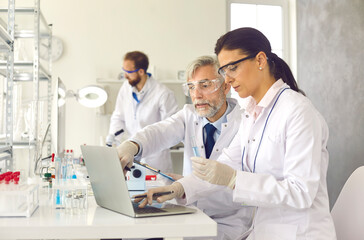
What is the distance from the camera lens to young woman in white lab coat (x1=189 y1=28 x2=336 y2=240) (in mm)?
1368

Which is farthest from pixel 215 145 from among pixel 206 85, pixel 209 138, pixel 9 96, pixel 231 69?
pixel 9 96

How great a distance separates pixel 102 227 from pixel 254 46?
0.82 meters

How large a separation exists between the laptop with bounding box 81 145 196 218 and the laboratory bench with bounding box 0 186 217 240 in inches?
2.1

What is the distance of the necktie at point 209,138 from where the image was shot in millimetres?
2178

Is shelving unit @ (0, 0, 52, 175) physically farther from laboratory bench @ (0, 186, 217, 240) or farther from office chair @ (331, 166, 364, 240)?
office chair @ (331, 166, 364, 240)

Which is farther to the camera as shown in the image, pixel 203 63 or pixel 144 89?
pixel 144 89

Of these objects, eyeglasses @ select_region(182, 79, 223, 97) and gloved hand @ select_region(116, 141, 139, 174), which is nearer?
gloved hand @ select_region(116, 141, 139, 174)

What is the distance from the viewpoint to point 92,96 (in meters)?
3.59

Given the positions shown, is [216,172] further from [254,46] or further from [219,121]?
[219,121]

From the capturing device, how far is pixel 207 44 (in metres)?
5.07

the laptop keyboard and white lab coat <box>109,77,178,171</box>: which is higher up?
white lab coat <box>109,77,178,171</box>

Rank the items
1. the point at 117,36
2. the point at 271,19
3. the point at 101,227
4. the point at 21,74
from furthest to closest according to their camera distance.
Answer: the point at 271,19 → the point at 117,36 → the point at 21,74 → the point at 101,227

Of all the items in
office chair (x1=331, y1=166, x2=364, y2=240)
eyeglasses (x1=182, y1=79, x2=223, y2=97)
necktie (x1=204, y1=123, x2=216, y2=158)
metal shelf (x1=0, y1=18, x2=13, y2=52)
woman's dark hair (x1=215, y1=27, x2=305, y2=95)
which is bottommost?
office chair (x1=331, y1=166, x2=364, y2=240)

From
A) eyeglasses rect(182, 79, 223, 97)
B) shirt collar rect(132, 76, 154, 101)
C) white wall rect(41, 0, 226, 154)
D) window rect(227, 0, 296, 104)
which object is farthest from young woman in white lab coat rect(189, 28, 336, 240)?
window rect(227, 0, 296, 104)
